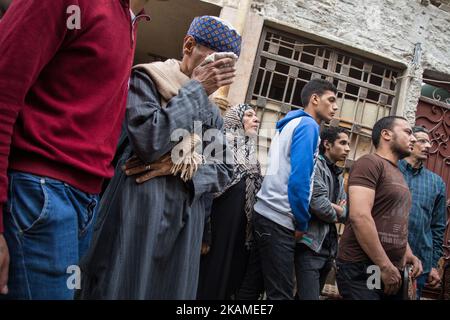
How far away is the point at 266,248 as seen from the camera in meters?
2.78

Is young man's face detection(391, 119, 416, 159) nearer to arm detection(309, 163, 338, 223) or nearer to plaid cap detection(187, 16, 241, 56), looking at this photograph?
arm detection(309, 163, 338, 223)

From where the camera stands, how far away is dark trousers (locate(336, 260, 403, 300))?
2688 millimetres

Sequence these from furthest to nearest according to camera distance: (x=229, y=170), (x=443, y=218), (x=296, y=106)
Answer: (x=296, y=106)
(x=443, y=218)
(x=229, y=170)

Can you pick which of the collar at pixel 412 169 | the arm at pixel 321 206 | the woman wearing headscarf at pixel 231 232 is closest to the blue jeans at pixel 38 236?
the woman wearing headscarf at pixel 231 232

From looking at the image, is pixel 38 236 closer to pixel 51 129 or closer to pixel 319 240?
pixel 51 129

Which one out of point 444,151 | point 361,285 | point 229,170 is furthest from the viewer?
point 444,151

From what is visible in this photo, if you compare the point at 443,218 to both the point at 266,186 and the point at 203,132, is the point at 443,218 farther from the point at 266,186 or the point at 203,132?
the point at 203,132

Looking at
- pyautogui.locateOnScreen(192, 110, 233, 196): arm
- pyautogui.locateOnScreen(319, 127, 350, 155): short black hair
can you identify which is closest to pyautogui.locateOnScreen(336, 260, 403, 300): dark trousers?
pyautogui.locateOnScreen(319, 127, 350, 155): short black hair

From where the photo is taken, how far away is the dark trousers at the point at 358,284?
2688mm

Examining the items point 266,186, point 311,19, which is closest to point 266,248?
point 266,186

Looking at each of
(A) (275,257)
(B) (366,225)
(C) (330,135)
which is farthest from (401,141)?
(A) (275,257)

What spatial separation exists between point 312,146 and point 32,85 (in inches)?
78.8

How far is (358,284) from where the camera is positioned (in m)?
2.73

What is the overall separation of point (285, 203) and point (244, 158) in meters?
0.68
